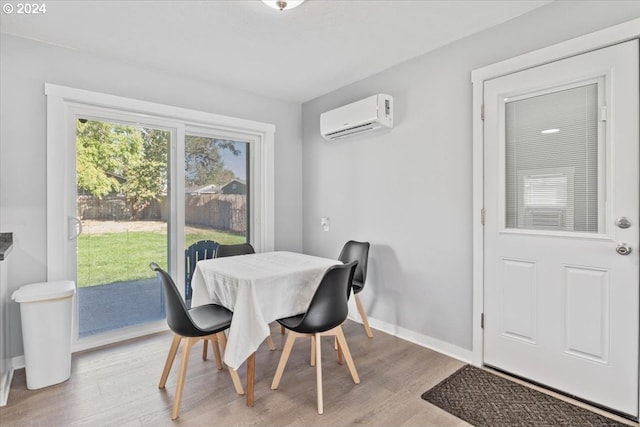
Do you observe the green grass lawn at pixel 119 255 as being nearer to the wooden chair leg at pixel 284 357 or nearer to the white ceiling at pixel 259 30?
the white ceiling at pixel 259 30

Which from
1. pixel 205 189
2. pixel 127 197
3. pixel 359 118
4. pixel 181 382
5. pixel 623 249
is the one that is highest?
pixel 359 118

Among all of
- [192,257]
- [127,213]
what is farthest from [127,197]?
[192,257]

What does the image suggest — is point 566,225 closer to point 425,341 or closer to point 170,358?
point 425,341

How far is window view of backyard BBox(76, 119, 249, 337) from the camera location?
2949 mm

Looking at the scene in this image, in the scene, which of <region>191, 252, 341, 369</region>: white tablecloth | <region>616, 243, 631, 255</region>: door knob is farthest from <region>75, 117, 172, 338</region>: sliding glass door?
<region>616, 243, 631, 255</region>: door knob

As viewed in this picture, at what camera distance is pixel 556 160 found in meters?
2.20

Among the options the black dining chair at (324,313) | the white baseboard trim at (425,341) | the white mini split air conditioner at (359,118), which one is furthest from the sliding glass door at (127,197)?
the white baseboard trim at (425,341)

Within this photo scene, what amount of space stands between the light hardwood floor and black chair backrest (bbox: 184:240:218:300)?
721mm

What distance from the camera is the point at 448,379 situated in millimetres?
2367

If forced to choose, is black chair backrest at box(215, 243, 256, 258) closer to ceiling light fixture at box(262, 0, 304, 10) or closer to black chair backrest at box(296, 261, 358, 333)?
black chair backrest at box(296, 261, 358, 333)

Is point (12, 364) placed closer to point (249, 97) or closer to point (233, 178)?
point (233, 178)

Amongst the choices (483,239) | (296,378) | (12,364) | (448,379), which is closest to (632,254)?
(483,239)

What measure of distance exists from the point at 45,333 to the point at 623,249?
360 centimetres

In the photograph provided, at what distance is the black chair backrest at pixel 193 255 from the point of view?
11.4 feet
